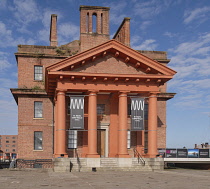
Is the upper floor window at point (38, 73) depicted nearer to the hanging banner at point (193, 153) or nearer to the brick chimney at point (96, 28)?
the brick chimney at point (96, 28)

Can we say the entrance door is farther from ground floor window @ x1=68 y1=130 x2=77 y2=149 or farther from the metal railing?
the metal railing

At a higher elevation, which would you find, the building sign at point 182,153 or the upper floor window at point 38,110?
the upper floor window at point 38,110

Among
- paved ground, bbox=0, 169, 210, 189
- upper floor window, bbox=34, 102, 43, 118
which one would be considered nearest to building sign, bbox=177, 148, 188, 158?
paved ground, bbox=0, 169, 210, 189

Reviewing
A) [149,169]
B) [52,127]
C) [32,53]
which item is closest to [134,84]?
[149,169]

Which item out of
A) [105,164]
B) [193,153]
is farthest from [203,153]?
[105,164]

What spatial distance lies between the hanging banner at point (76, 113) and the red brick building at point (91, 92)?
1.97 ft

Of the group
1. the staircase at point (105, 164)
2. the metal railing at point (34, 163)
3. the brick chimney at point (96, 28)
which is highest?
the brick chimney at point (96, 28)

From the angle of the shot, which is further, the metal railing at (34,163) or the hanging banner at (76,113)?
the metal railing at (34,163)

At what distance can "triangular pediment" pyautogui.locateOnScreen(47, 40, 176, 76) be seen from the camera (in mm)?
25391

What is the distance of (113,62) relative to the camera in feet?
87.2

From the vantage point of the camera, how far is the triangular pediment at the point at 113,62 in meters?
25.4

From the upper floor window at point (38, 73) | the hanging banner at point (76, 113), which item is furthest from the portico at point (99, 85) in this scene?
the upper floor window at point (38, 73)

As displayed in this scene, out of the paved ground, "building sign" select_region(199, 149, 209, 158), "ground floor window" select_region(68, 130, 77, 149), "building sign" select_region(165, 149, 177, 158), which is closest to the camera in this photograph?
the paved ground

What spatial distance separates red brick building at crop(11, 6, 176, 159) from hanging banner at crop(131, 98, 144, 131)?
62 centimetres
